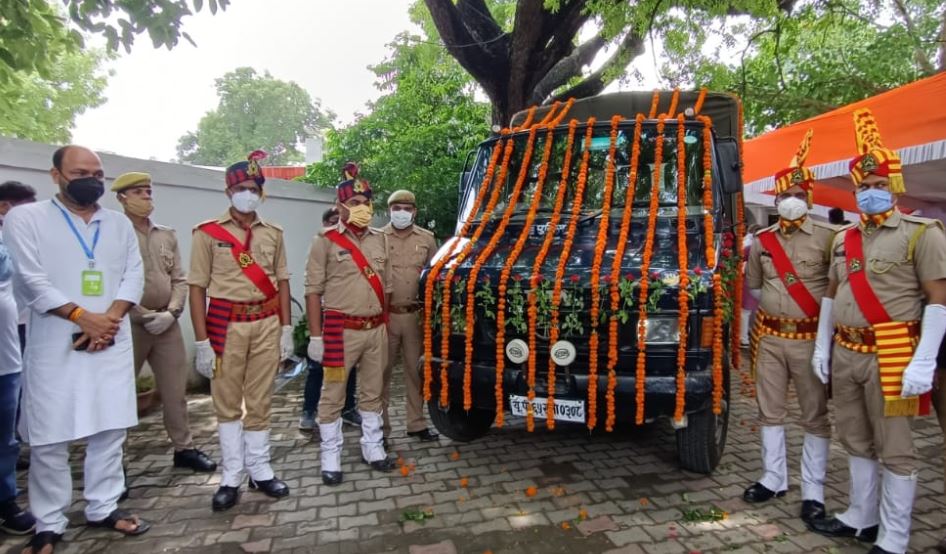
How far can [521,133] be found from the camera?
186 inches

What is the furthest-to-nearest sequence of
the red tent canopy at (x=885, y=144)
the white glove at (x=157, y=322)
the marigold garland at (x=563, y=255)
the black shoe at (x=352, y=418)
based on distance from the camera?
1. the black shoe at (x=352, y=418)
2. the red tent canopy at (x=885, y=144)
3. the white glove at (x=157, y=322)
4. the marigold garland at (x=563, y=255)

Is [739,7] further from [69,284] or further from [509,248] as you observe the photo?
[69,284]

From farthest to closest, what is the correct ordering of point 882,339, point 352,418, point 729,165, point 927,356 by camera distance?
point 352,418, point 729,165, point 882,339, point 927,356

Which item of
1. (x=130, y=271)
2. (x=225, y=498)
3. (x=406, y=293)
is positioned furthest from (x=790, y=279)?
(x=130, y=271)

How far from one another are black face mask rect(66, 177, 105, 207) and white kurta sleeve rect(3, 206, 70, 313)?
0.71 feet

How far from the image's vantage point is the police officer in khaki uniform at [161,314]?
379 centimetres

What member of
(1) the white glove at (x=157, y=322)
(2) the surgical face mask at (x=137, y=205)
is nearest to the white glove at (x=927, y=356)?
(1) the white glove at (x=157, y=322)

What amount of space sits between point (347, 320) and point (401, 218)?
3.27 ft

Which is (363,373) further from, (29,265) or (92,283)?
(29,265)

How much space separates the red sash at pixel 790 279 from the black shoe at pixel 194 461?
393 centimetres

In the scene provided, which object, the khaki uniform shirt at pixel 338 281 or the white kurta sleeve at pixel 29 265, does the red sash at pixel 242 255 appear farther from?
the white kurta sleeve at pixel 29 265

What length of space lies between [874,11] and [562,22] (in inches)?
195

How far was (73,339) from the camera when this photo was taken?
2.95 m

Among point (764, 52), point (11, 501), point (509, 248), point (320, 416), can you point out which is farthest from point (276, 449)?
point (764, 52)
